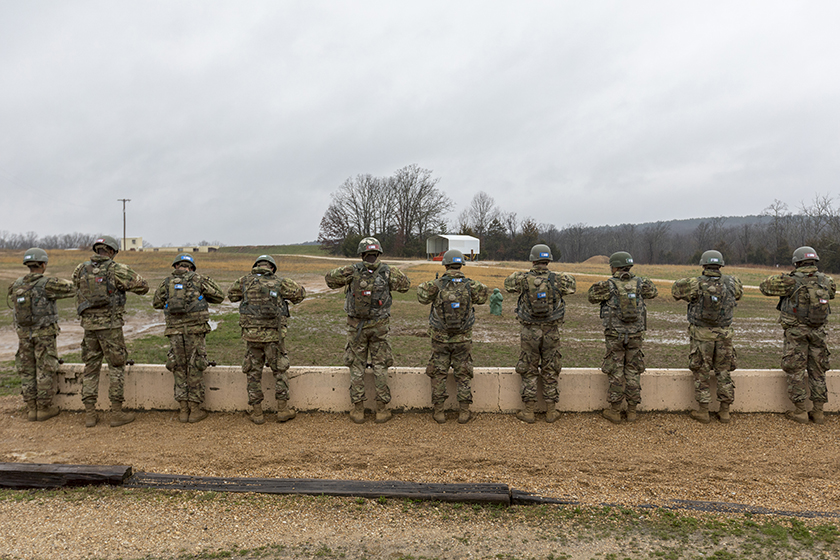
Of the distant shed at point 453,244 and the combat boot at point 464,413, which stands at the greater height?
the distant shed at point 453,244

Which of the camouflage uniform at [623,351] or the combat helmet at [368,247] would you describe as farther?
the combat helmet at [368,247]

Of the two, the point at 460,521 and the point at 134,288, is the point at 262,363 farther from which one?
the point at 460,521

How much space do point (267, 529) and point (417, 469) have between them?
Answer: 5.91 feet

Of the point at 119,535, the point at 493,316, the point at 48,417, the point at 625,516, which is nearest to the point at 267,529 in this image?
the point at 119,535

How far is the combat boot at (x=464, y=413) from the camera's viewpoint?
6.69m

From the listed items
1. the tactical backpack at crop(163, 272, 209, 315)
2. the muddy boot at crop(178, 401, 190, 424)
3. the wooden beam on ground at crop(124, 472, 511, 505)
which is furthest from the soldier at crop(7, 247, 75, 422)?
the wooden beam on ground at crop(124, 472, 511, 505)

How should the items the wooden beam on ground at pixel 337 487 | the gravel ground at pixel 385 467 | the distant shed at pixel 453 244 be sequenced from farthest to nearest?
1. the distant shed at pixel 453 244
2. the wooden beam on ground at pixel 337 487
3. the gravel ground at pixel 385 467

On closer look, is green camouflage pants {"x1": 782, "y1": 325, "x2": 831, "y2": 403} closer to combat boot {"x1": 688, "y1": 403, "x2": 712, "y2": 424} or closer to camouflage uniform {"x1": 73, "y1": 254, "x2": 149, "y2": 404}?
combat boot {"x1": 688, "y1": 403, "x2": 712, "y2": 424}

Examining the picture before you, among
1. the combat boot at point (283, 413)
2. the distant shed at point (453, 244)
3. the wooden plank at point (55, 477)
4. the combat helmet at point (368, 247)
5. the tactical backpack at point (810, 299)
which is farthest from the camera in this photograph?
the distant shed at point (453, 244)

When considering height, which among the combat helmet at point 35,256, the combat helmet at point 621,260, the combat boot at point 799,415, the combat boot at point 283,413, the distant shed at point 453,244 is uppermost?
the distant shed at point 453,244

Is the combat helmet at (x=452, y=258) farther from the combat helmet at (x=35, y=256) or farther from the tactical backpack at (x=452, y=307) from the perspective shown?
the combat helmet at (x=35, y=256)

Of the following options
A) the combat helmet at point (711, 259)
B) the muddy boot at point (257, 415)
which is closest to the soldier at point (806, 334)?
the combat helmet at point (711, 259)

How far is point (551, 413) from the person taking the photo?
22.1 feet

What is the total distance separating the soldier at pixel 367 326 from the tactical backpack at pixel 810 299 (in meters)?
5.77
